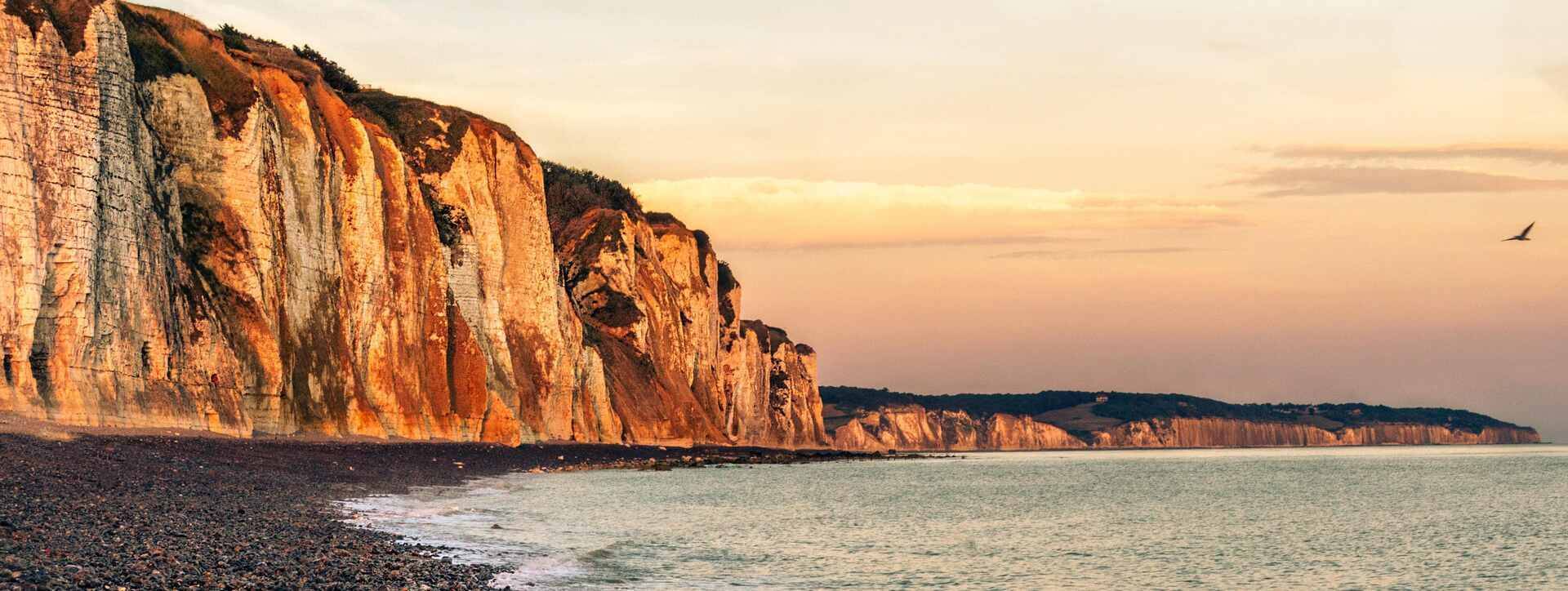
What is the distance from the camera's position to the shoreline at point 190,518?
14.8 metres

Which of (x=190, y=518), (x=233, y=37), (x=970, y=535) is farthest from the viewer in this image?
(x=233, y=37)

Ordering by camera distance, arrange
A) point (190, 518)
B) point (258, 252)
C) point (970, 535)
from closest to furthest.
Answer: point (190, 518)
point (970, 535)
point (258, 252)

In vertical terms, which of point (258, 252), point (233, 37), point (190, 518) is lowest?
point (190, 518)

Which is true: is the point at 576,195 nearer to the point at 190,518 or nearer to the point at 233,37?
the point at 233,37

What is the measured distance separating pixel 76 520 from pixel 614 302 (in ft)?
249

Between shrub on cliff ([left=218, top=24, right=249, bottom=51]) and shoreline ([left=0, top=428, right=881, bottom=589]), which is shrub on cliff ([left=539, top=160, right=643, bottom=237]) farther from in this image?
shoreline ([left=0, top=428, right=881, bottom=589])

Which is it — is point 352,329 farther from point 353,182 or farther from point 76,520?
point 76,520

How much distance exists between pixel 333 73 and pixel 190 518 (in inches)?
2562

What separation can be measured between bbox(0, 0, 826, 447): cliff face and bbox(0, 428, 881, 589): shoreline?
3230mm

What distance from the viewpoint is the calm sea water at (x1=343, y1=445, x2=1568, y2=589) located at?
24.1 metres

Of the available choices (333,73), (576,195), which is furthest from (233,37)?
(576,195)

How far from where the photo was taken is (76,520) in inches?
690

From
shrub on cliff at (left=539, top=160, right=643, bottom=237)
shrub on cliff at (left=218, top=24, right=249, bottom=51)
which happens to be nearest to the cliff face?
shrub on cliff at (left=218, top=24, right=249, bottom=51)

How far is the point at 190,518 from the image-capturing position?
20422 mm
